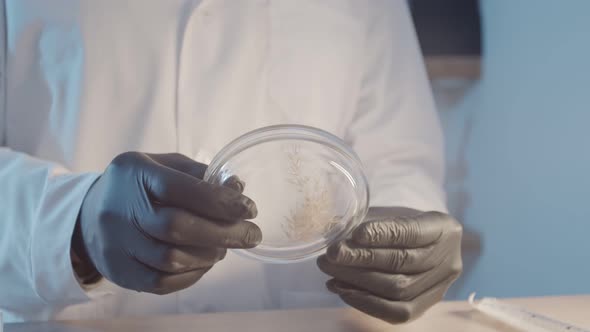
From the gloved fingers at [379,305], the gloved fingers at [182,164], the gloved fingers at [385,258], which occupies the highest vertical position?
the gloved fingers at [182,164]

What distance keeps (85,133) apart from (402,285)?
0.62m

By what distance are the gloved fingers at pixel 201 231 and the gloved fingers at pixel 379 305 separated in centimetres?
20

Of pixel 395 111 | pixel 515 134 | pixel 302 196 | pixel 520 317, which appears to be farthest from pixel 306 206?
pixel 515 134

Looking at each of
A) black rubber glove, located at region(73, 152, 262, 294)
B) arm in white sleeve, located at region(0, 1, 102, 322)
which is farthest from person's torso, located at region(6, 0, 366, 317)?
black rubber glove, located at region(73, 152, 262, 294)

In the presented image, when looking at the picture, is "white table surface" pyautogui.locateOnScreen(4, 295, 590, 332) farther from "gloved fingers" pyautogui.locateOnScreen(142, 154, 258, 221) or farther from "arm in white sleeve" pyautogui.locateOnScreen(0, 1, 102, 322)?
"gloved fingers" pyautogui.locateOnScreen(142, 154, 258, 221)

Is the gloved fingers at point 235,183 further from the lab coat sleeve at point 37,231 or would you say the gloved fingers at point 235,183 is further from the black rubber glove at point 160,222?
the lab coat sleeve at point 37,231

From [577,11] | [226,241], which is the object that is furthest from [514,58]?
[226,241]

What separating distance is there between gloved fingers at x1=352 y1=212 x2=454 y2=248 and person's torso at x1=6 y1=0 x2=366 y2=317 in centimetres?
33

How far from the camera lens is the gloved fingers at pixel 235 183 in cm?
69

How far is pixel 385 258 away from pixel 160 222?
0.32 meters

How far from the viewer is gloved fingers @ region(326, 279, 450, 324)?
80 centimetres

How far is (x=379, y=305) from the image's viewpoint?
0.80 meters

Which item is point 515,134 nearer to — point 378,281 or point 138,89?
point 378,281

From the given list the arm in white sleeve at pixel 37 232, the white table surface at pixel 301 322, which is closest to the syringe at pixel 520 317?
the white table surface at pixel 301 322
